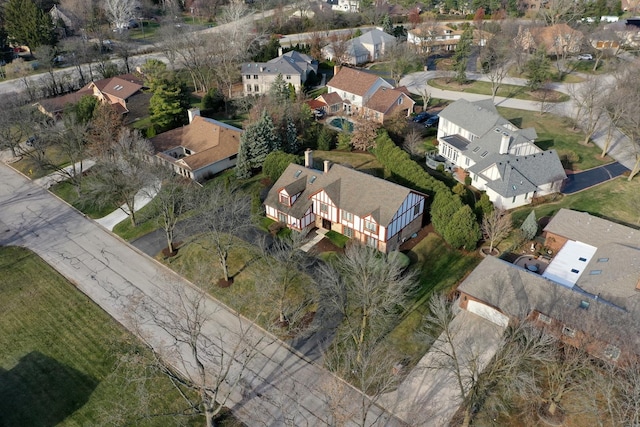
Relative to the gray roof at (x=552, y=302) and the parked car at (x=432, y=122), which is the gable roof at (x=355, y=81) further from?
the gray roof at (x=552, y=302)

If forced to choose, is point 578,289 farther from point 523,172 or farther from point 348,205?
point 348,205

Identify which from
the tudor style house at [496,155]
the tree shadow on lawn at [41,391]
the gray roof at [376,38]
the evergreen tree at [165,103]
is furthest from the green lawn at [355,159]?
the gray roof at [376,38]

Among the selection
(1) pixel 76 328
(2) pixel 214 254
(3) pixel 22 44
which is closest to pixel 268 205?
(2) pixel 214 254

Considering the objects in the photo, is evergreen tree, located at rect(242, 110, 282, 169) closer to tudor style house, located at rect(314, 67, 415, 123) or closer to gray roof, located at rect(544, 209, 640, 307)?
tudor style house, located at rect(314, 67, 415, 123)

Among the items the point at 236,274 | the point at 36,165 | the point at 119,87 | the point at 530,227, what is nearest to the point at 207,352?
the point at 236,274

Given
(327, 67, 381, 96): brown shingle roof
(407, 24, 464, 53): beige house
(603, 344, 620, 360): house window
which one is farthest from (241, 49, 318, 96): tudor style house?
(603, 344, 620, 360): house window

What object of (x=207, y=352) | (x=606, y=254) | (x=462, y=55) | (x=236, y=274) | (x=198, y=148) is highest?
(x=462, y=55)
